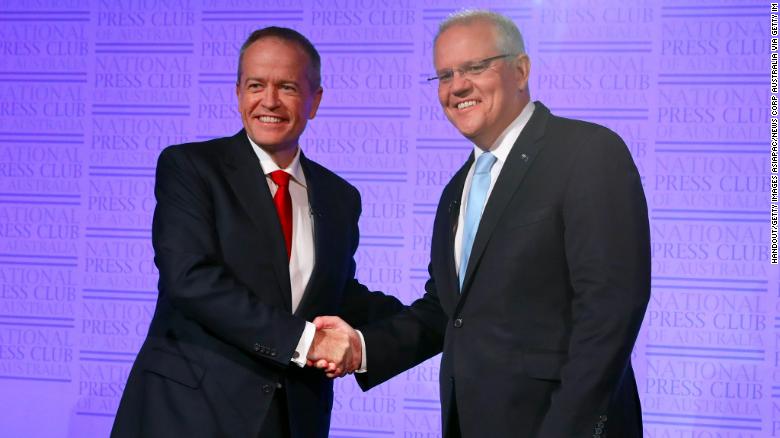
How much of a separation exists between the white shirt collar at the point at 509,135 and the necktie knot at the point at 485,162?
1 centimetres

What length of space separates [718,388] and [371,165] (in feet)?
5.23

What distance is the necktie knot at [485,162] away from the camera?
2521 millimetres

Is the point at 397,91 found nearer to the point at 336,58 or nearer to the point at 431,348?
the point at 336,58

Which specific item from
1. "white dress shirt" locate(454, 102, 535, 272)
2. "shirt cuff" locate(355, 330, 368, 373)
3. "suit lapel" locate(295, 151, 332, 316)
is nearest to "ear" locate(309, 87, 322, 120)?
"suit lapel" locate(295, 151, 332, 316)

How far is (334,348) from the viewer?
272 cm

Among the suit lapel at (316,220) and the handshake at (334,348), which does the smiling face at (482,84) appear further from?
the handshake at (334,348)

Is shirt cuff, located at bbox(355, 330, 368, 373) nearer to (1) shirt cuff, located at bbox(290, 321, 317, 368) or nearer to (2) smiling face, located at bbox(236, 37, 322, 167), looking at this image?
(1) shirt cuff, located at bbox(290, 321, 317, 368)

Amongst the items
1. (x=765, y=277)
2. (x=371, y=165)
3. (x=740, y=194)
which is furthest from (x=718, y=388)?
(x=371, y=165)

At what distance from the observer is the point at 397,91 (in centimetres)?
387

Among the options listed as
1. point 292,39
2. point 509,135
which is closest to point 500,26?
point 509,135

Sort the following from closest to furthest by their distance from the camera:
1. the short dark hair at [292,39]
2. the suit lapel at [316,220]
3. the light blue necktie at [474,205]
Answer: the light blue necktie at [474,205]
the suit lapel at [316,220]
the short dark hair at [292,39]

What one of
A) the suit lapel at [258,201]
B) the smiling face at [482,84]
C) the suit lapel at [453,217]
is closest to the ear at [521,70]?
the smiling face at [482,84]

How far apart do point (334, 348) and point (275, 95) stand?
2.49 feet

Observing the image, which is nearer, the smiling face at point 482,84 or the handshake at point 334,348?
the smiling face at point 482,84
